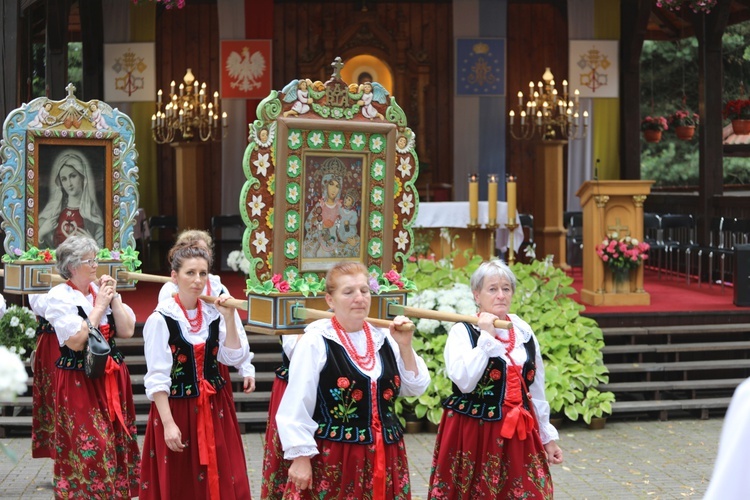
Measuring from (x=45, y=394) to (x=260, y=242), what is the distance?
102 inches

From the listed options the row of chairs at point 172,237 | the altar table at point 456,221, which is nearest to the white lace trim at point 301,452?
the altar table at point 456,221

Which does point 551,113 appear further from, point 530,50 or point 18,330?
point 18,330

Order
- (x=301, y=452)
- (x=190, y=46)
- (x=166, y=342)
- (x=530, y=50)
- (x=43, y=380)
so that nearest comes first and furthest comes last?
(x=301, y=452) < (x=166, y=342) < (x=43, y=380) < (x=190, y=46) < (x=530, y=50)

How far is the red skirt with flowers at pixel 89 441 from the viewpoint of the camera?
6199mm

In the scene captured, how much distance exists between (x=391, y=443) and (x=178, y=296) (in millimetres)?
1500

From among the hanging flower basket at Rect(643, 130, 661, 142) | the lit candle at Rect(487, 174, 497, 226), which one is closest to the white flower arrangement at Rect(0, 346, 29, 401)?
the lit candle at Rect(487, 174, 497, 226)

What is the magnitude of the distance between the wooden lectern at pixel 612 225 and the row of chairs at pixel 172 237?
610 cm

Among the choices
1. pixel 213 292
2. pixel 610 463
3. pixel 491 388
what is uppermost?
pixel 213 292

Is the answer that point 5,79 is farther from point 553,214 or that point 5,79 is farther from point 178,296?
point 553,214

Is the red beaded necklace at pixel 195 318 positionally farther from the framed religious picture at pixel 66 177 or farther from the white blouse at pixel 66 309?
the framed religious picture at pixel 66 177

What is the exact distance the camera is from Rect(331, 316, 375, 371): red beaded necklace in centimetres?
445

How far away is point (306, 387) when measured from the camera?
172 inches

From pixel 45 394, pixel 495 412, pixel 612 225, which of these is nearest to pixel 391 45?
pixel 612 225

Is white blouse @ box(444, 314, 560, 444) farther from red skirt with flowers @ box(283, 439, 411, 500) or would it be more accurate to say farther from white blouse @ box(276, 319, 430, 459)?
red skirt with flowers @ box(283, 439, 411, 500)
